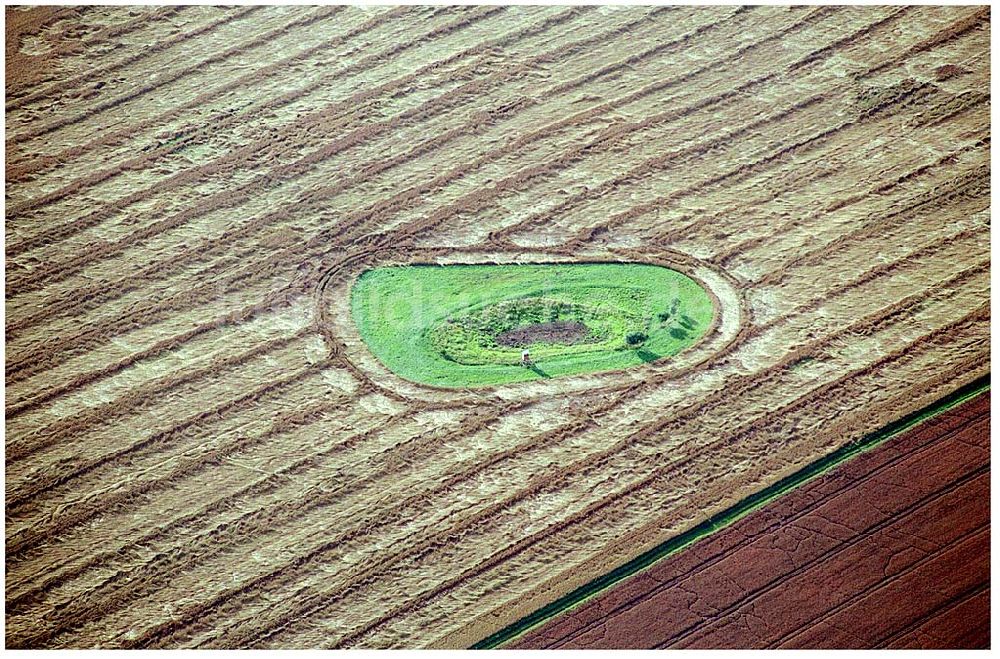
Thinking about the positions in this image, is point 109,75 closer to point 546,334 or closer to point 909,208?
point 546,334

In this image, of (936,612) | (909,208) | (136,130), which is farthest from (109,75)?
(936,612)

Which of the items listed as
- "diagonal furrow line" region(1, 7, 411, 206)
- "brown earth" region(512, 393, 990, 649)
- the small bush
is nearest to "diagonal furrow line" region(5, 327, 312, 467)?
"diagonal furrow line" region(1, 7, 411, 206)

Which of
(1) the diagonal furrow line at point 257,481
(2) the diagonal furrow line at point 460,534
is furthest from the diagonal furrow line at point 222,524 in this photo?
(2) the diagonal furrow line at point 460,534

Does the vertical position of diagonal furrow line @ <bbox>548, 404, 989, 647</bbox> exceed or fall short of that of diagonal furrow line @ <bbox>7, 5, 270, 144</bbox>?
it falls short

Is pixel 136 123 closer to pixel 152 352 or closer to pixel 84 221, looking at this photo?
pixel 84 221

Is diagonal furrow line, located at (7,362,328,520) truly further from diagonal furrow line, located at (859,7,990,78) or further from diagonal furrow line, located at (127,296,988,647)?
diagonal furrow line, located at (859,7,990,78)
